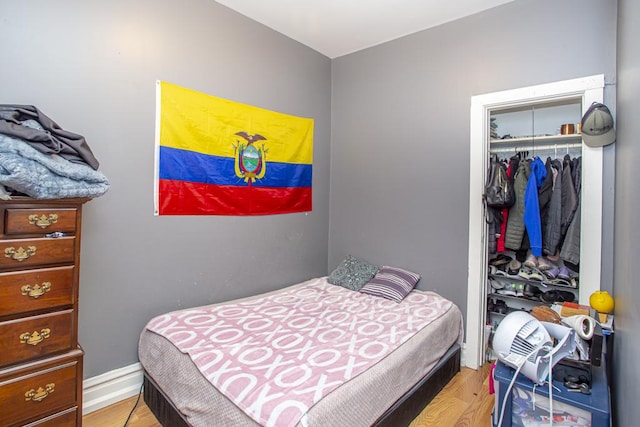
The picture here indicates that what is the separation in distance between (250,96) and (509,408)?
2.69 metres

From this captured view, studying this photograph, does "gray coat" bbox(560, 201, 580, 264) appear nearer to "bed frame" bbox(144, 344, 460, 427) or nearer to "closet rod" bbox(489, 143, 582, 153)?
"closet rod" bbox(489, 143, 582, 153)

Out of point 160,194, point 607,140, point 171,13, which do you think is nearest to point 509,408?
point 607,140

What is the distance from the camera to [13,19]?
5.49 ft

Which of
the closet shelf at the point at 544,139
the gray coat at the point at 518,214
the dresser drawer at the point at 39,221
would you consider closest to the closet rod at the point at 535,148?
the closet shelf at the point at 544,139

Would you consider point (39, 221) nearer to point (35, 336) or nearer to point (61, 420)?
point (35, 336)

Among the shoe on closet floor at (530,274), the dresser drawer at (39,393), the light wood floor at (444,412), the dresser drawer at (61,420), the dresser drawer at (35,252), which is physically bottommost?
the light wood floor at (444,412)

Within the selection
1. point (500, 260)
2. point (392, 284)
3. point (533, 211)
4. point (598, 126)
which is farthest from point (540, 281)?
point (598, 126)

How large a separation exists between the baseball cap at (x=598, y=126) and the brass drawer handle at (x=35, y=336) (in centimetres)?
310

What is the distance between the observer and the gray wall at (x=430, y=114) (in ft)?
7.49

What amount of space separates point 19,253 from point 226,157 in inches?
57.2

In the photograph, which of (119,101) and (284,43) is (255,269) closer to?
(119,101)

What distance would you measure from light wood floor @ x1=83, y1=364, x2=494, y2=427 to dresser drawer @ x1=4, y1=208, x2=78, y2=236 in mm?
1171

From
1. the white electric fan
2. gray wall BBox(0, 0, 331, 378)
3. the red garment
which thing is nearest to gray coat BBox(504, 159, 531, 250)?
the red garment

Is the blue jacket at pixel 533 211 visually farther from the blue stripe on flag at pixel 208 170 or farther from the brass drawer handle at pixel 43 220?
the brass drawer handle at pixel 43 220
